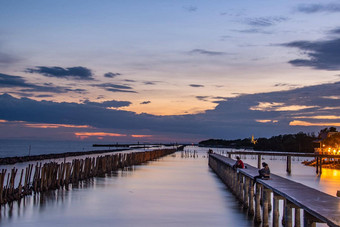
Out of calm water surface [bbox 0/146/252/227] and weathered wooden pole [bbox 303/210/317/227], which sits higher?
weathered wooden pole [bbox 303/210/317/227]

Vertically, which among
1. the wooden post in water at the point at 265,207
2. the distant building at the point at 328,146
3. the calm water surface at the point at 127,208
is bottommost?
the calm water surface at the point at 127,208

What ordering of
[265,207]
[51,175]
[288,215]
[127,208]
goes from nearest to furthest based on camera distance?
[288,215] < [265,207] < [127,208] < [51,175]

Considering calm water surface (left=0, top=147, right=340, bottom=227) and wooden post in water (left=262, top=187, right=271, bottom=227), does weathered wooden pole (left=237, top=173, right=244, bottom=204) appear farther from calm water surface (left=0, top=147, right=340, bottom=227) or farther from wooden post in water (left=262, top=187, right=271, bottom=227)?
wooden post in water (left=262, top=187, right=271, bottom=227)

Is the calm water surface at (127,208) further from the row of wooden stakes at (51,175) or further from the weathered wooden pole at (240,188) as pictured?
the row of wooden stakes at (51,175)

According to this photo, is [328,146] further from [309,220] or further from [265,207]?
[309,220]

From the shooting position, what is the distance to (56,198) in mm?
25547

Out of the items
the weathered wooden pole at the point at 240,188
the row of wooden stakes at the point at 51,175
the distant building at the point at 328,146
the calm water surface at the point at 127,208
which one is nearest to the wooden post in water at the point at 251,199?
the calm water surface at the point at 127,208

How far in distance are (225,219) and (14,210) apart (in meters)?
9.22

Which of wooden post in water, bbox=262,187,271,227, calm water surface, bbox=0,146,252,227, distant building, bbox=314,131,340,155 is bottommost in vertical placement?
calm water surface, bbox=0,146,252,227

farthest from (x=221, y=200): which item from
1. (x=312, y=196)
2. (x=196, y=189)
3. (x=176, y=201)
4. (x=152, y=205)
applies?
(x=312, y=196)

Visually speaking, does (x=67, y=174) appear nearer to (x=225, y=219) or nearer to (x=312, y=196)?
(x=225, y=219)

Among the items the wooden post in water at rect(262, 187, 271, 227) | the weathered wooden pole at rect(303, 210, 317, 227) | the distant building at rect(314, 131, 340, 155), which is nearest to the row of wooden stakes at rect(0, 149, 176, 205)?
the wooden post in water at rect(262, 187, 271, 227)

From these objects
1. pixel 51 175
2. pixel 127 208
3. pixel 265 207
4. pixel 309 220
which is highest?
pixel 51 175

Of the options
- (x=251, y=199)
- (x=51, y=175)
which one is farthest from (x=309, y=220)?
(x=51, y=175)
